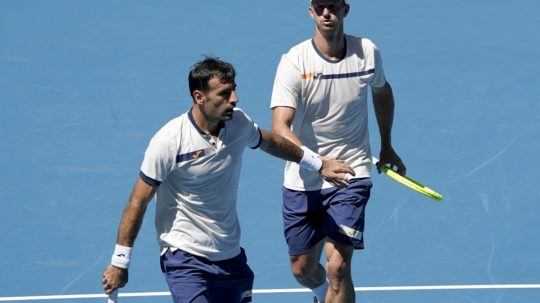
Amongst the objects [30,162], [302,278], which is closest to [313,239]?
[302,278]

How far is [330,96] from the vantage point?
32.2 feet

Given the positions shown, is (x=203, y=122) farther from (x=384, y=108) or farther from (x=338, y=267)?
(x=384, y=108)

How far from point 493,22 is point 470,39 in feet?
1.88

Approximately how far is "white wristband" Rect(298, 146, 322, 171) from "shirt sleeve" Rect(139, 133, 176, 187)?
46.7 inches

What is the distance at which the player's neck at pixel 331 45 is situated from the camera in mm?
9859

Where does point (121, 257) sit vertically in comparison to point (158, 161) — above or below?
below

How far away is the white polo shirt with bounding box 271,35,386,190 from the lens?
9.82 m

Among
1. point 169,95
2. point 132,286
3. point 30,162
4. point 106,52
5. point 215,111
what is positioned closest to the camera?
point 215,111

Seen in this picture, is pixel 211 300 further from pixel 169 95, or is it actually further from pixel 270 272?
pixel 169 95

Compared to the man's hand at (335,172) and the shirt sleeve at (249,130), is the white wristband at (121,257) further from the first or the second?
the man's hand at (335,172)

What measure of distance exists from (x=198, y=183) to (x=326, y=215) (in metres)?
1.78

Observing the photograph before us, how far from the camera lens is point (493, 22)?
52.4 ft

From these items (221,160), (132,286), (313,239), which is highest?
(221,160)

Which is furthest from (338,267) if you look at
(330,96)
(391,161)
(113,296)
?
(113,296)
